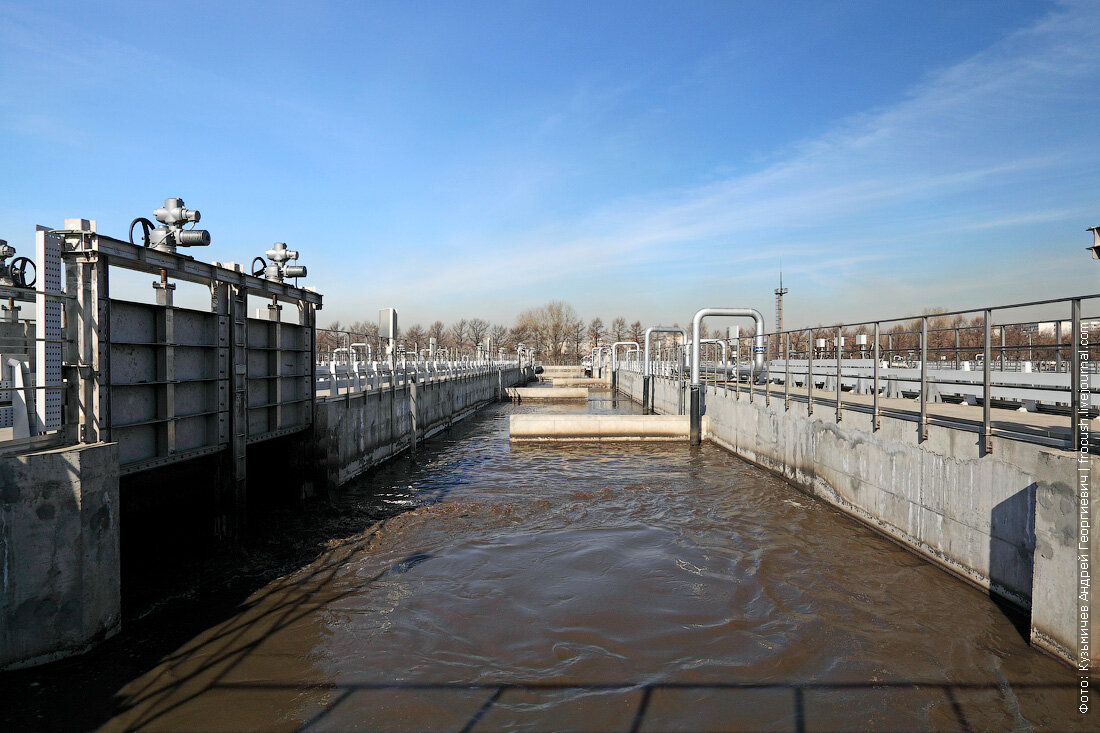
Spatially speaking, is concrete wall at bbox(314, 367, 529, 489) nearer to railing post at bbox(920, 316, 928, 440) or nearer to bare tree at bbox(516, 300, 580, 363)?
railing post at bbox(920, 316, 928, 440)

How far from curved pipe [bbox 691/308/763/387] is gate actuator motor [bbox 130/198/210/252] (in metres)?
15.9

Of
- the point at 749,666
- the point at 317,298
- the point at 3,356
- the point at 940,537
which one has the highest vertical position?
the point at 317,298

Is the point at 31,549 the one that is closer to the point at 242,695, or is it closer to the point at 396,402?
the point at 242,695

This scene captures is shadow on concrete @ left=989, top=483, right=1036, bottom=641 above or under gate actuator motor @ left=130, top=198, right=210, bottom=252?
under

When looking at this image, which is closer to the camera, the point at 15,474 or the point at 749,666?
the point at 15,474

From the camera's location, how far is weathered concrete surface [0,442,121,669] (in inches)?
206

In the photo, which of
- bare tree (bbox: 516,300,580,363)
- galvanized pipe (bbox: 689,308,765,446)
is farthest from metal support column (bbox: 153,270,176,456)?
bare tree (bbox: 516,300,580,363)

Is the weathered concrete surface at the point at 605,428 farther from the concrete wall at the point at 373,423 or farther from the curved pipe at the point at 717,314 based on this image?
the concrete wall at the point at 373,423

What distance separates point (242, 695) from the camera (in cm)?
532

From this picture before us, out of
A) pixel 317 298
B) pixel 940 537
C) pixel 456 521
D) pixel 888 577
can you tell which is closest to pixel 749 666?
pixel 888 577

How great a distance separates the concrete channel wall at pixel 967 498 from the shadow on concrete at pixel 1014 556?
1cm

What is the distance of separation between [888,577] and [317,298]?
11769 millimetres

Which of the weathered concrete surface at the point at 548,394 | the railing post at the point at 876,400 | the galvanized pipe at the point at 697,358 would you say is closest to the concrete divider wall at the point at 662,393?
the galvanized pipe at the point at 697,358

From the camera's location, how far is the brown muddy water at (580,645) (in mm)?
5027
